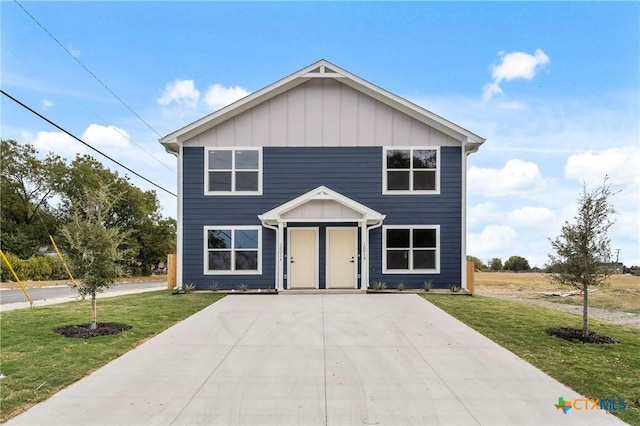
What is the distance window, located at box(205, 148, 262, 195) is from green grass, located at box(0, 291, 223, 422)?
4080 mm

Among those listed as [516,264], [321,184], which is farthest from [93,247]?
[516,264]

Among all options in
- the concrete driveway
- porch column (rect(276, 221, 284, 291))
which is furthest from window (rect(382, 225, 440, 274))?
the concrete driveway

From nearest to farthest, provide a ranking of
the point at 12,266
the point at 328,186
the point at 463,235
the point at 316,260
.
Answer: the point at 316,260
the point at 463,235
the point at 328,186
the point at 12,266

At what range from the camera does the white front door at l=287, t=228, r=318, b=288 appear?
13.7 m

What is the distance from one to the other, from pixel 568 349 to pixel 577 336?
3.53 ft

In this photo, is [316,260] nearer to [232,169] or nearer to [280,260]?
[280,260]

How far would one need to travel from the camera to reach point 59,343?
6941 millimetres

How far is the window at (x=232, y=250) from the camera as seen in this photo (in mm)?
13828

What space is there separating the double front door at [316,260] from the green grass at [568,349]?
3.53m

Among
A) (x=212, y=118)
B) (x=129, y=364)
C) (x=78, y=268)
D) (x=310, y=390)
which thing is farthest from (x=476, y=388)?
(x=212, y=118)

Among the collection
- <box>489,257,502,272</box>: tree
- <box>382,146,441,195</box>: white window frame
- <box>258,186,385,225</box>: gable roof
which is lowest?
<box>489,257,502,272</box>: tree

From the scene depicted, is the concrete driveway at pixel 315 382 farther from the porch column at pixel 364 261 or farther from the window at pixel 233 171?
the window at pixel 233 171

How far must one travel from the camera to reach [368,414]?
14.1 feet

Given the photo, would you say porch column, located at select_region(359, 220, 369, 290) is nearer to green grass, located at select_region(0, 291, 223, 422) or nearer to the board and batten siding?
the board and batten siding
